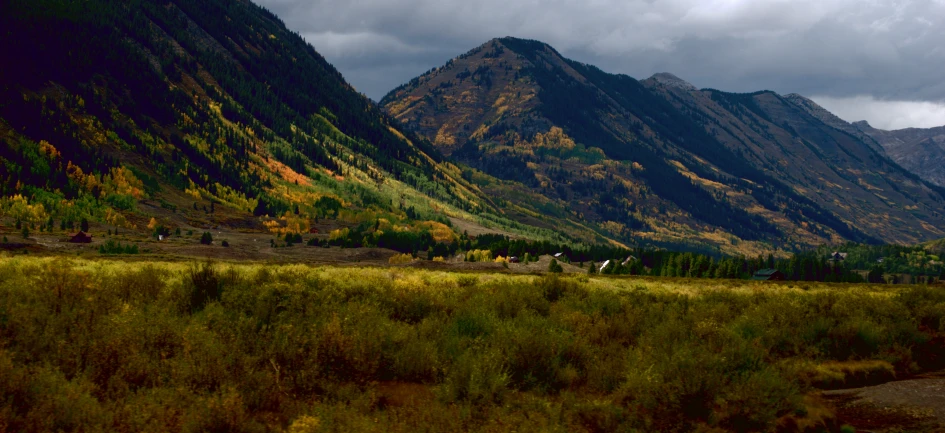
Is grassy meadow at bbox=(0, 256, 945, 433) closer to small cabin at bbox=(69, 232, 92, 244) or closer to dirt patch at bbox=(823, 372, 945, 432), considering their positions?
dirt patch at bbox=(823, 372, 945, 432)

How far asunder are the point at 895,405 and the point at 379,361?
53.5 feet

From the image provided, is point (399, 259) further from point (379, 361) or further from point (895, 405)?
point (895, 405)

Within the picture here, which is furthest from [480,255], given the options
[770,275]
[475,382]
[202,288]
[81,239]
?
[475,382]

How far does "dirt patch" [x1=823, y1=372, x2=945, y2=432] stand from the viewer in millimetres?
17359

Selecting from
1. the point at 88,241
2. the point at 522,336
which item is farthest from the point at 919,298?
the point at 88,241

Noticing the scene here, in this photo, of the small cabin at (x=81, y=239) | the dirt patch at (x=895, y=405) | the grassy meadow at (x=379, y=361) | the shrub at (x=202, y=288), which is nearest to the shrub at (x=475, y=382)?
the grassy meadow at (x=379, y=361)

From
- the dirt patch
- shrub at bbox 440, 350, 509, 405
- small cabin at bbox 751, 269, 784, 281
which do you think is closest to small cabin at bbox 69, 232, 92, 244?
shrub at bbox 440, 350, 509, 405

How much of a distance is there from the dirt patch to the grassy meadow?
83 cm

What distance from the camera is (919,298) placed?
33.8 meters

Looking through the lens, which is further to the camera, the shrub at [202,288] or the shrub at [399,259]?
the shrub at [399,259]

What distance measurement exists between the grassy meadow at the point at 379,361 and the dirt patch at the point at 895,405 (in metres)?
0.83

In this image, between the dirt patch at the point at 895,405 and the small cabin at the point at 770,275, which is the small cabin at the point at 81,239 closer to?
the small cabin at the point at 770,275

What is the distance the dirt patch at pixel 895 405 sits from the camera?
57.0ft

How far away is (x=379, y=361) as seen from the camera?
1662 cm
